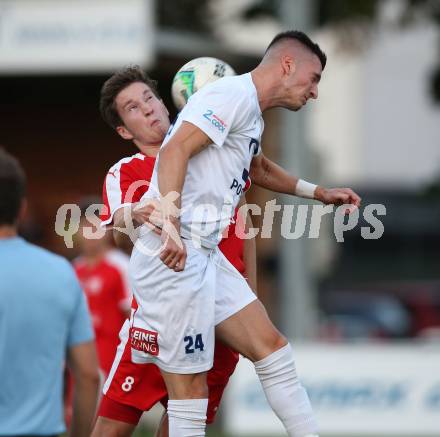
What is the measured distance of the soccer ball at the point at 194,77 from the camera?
21.2 feet

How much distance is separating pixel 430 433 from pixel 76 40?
6.65 m

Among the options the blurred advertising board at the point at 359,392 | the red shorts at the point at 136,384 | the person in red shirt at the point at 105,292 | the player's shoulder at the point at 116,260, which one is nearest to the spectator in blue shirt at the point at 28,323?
the red shorts at the point at 136,384

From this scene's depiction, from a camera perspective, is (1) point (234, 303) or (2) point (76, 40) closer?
(1) point (234, 303)

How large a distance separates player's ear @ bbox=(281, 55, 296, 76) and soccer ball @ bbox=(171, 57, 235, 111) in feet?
2.42

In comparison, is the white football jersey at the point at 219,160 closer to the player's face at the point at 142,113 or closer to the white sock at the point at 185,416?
the player's face at the point at 142,113

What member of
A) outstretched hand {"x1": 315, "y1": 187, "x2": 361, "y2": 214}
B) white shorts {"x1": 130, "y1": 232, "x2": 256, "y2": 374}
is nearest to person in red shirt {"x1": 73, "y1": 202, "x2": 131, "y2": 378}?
outstretched hand {"x1": 315, "y1": 187, "x2": 361, "y2": 214}

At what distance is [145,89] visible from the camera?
618 centimetres

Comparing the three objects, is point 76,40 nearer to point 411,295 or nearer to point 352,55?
point 352,55

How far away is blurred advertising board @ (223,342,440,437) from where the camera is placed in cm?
1274

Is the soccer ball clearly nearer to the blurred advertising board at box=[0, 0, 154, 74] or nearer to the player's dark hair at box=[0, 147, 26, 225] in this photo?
the player's dark hair at box=[0, 147, 26, 225]

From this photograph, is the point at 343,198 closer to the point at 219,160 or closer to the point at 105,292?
the point at 219,160

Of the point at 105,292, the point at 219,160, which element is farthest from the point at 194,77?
the point at 105,292

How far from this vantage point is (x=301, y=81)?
575 cm

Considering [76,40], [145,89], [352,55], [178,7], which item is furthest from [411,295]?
[145,89]
